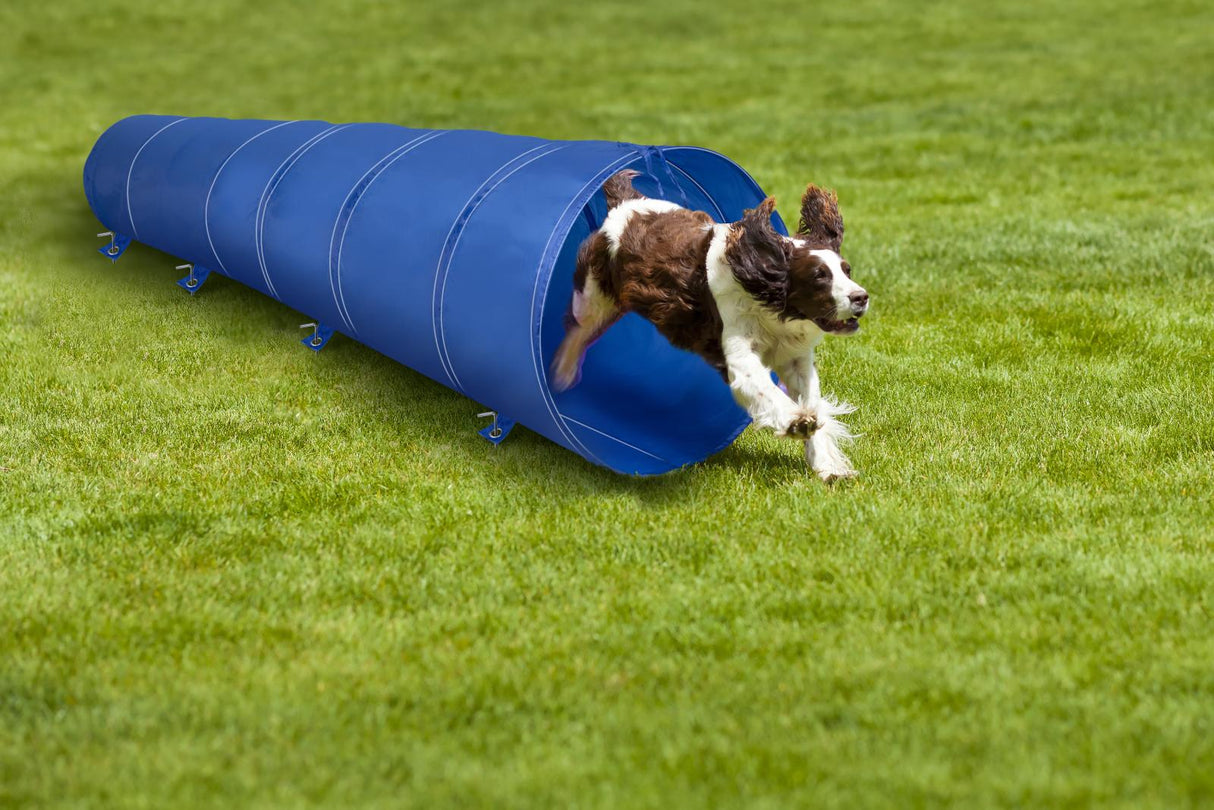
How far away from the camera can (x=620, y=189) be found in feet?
20.5

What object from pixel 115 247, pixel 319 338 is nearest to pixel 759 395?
pixel 319 338

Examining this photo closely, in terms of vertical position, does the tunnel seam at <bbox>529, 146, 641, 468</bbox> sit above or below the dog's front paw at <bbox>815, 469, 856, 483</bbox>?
above

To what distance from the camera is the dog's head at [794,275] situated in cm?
521

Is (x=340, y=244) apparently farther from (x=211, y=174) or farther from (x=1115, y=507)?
(x=1115, y=507)

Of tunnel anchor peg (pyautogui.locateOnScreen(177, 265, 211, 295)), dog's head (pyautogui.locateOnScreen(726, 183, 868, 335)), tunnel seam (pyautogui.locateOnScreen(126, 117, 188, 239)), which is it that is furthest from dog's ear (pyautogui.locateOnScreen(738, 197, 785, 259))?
tunnel seam (pyautogui.locateOnScreen(126, 117, 188, 239))

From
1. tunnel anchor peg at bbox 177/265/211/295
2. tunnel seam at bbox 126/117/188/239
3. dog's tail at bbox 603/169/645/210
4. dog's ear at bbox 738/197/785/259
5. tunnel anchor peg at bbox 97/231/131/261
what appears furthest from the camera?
tunnel anchor peg at bbox 97/231/131/261

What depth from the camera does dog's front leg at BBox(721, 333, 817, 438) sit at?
533cm

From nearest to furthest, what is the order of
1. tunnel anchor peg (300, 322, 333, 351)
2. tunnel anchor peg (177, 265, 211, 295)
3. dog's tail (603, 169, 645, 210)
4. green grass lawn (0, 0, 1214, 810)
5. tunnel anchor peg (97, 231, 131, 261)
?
green grass lawn (0, 0, 1214, 810) → dog's tail (603, 169, 645, 210) → tunnel anchor peg (300, 322, 333, 351) → tunnel anchor peg (177, 265, 211, 295) → tunnel anchor peg (97, 231, 131, 261)

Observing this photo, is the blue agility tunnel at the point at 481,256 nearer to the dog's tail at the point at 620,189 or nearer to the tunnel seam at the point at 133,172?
the dog's tail at the point at 620,189

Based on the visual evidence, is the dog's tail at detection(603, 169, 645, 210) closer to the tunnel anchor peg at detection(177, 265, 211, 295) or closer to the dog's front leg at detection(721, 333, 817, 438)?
the dog's front leg at detection(721, 333, 817, 438)

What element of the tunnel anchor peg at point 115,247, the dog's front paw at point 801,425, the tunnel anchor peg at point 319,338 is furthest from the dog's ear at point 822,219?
the tunnel anchor peg at point 115,247

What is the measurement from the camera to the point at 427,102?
20453mm

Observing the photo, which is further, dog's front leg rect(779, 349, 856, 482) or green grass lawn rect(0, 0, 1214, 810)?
dog's front leg rect(779, 349, 856, 482)

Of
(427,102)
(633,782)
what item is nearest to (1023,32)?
(427,102)
